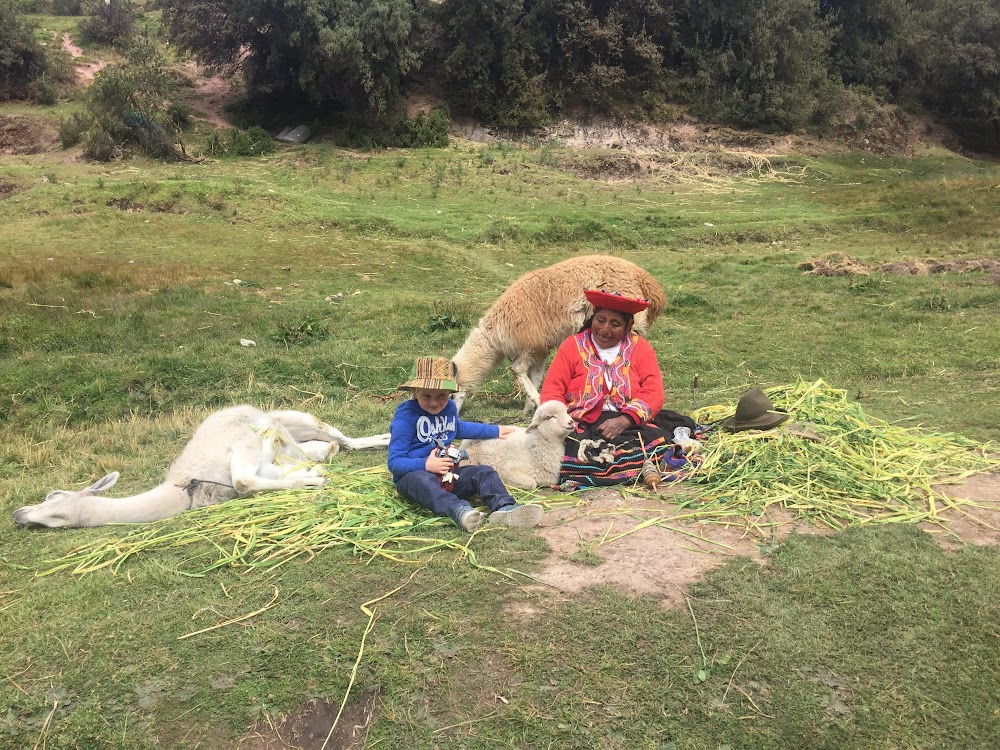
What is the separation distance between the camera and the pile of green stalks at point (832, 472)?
409 centimetres

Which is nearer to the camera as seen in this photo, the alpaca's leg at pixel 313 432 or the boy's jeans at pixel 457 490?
the boy's jeans at pixel 457 490

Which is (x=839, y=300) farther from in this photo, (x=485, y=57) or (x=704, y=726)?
(x=485, y=57)

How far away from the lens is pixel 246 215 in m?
17.9

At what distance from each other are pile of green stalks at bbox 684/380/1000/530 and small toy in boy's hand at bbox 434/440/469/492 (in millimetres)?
1469

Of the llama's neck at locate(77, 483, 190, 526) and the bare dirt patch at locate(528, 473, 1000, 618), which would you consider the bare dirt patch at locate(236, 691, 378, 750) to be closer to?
the bare dirt patch at locate(528, 473, 1000, 618)

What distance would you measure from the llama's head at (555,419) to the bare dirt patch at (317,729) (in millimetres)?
2353

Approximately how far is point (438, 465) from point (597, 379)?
1.50m

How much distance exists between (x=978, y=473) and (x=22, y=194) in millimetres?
21584

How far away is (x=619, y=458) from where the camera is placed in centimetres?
489

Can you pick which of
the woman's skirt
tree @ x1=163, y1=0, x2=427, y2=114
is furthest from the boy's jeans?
tree @ x1=163, y1=0, x2=427, y2=114

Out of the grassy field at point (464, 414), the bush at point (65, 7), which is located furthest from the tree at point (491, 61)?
the bush at point (65, 7)

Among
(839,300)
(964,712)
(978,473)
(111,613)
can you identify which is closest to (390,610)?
(111,613)

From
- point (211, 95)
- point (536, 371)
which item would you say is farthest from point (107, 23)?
point (536, 371)

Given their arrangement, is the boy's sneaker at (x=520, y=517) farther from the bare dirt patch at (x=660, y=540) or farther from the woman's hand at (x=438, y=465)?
the woman's hand at (x=438, y=465)
